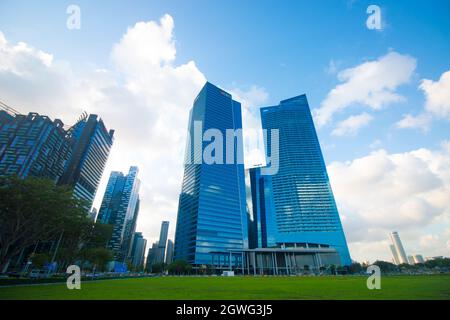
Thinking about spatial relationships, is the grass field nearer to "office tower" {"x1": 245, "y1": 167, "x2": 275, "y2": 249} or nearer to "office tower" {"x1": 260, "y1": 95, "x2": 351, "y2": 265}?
"office tower" {"x1": 260, "y1": 95, "x2": 351, "y2": 265}

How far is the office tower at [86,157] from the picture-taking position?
136 meters

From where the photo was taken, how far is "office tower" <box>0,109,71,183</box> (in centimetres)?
10088

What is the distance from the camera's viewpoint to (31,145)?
352ft

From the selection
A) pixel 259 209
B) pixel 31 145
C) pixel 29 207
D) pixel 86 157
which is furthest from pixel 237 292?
pixel 259 209

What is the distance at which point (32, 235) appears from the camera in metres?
31.0

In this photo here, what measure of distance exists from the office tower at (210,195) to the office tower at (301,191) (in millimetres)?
32393

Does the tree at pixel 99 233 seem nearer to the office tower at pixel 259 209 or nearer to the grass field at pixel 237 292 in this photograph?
the grass field at pixel 237 292

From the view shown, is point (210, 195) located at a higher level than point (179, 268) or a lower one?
higher

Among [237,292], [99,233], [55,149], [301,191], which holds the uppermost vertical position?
[55,149]

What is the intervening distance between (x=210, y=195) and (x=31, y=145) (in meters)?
94.8

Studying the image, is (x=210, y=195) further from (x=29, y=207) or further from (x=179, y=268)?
(x=29, y=207)

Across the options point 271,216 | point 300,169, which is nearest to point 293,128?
point 300,169
